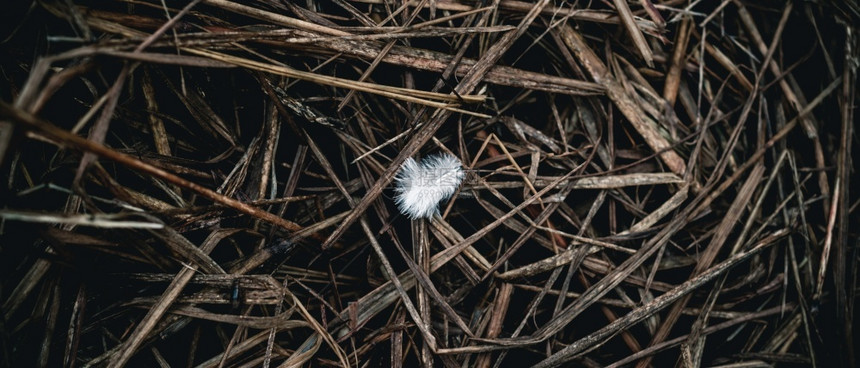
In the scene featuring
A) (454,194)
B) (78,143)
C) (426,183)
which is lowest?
(454,194)

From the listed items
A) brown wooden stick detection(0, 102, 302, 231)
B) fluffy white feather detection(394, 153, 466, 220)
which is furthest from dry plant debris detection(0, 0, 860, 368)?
brown wooden stick detection(0, 102, 302, 231)

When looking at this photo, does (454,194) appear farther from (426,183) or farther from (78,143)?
(78,143)

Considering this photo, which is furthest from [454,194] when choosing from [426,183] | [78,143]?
[78,143]

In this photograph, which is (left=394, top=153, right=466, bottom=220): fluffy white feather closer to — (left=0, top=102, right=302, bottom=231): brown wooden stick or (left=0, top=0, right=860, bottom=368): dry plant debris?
(left=0, top=0, right=860, bottom=368): dry plant debris

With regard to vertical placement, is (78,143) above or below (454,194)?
above

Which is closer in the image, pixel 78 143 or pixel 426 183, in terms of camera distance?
pixel 78 143

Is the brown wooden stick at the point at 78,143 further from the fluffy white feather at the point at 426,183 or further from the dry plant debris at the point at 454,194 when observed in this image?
the fluffy white feather at the point at 426,183

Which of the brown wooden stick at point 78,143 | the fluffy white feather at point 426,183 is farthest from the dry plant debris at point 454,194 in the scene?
the brown wooden stick at point 78,143

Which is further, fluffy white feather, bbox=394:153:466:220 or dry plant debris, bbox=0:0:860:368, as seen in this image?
fluffy white feather, bbox=394:153:466:220
